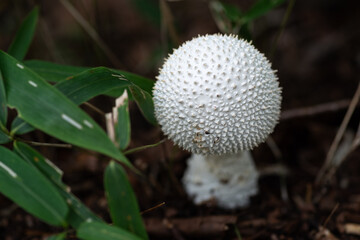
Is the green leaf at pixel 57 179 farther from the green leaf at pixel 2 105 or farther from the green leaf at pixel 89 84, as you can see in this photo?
the green leaf at pixel 89 84

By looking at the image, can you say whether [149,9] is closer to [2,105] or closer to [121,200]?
[2,105]

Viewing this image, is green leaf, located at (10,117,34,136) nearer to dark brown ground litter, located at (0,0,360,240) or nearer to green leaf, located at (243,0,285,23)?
dark brown ground litter, located at (0,0,360,240)

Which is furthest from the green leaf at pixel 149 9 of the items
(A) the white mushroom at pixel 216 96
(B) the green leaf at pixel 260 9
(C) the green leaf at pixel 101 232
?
(C) the green leaf at pixel 101 232

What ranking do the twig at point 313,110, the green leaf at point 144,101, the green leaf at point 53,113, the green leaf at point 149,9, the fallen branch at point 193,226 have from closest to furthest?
the green leaf at point 53,113, the green leaf at point 144,101, the fallen branch at point 193,226, the twig at point 313,110, the green leaf at point 149,9

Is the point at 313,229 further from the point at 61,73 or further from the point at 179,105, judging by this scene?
the point at 61,73

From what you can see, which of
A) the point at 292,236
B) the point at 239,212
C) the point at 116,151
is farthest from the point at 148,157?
the point at 116,151

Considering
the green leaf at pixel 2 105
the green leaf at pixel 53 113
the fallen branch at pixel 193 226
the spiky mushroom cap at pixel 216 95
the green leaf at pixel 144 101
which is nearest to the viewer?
→ the green leaf at pixel 53 113

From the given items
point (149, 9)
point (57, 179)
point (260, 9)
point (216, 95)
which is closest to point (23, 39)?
point (57, 179)
